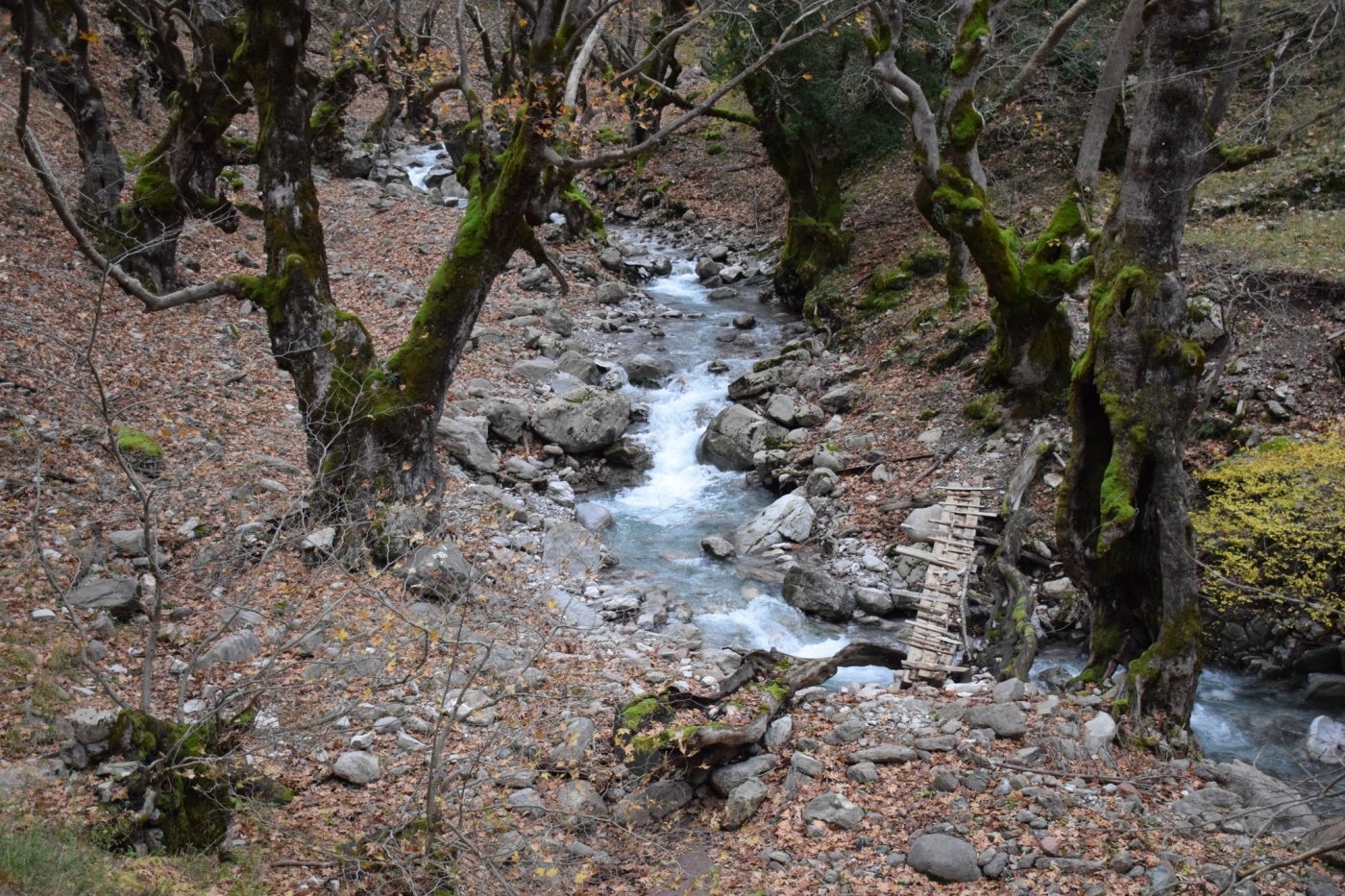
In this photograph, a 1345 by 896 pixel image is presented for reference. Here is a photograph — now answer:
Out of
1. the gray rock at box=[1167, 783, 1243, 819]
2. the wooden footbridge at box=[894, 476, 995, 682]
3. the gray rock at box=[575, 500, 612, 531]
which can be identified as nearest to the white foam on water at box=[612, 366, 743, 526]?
the gray rock at box=[575, 500, 612, 531]

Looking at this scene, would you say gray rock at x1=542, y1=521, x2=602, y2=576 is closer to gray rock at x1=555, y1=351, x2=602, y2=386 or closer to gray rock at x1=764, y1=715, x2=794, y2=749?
gray rock at x1=764, y1=715, x2=794, y2=749

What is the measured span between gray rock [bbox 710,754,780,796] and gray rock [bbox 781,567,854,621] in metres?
3.55

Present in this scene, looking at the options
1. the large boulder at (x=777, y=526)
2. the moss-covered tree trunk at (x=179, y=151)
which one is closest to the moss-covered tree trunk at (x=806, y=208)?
the large boulder at (x=777, y=526)

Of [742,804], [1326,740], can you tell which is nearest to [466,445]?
[742,804]

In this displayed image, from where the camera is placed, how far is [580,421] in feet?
45.0

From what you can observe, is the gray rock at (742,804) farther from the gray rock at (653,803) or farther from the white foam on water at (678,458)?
the white foam on water at (678,458)

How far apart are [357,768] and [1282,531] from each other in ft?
29.1

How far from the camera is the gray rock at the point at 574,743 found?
6.98 m

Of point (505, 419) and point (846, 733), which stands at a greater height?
point (505, 419)

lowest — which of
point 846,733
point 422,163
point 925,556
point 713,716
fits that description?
point 713,716

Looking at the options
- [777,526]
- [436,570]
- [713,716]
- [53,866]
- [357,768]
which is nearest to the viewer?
[53,866]

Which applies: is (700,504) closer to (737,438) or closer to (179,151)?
(737,438)

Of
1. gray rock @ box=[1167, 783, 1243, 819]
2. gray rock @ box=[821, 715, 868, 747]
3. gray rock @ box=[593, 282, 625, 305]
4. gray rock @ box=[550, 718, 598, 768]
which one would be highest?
gray rock @ box=[593, 282, 625, 305]

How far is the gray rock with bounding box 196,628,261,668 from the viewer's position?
7387mm
